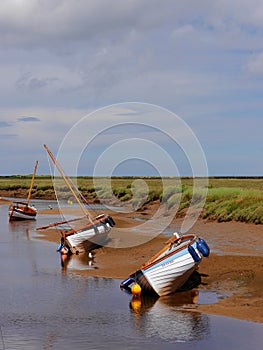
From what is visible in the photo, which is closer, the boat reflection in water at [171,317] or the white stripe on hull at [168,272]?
the boat reflection in water at [171,317]

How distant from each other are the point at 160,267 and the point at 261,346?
6.33 metres

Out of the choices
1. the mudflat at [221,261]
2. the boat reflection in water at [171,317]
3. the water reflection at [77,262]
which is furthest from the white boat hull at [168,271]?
the water reflection at [77,262]

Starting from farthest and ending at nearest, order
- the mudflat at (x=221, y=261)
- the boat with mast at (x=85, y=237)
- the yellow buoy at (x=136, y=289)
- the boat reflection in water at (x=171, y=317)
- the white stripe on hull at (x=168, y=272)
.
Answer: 1. the boat with mast at (x=85, y=237)
2. the yellow buoy at (x=136, y=289)
3. the white stripe on hull at (x=168, y=272)
4. the mudflat at (x=221, y=261)
5. the boat reflection in water at (x=171, y=317)

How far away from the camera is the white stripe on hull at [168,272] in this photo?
71.1 feet

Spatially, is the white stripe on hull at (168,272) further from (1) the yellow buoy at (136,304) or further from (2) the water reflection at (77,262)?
(2) the water reflection at (77,262)

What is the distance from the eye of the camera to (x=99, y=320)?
62.8ft

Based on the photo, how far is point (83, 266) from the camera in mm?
30125

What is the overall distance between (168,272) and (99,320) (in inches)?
151

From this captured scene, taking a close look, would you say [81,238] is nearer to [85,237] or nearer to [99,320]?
[85,237]

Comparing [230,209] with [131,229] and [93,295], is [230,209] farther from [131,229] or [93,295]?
[93,295]

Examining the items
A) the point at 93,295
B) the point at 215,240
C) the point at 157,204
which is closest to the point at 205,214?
the point at 215,240

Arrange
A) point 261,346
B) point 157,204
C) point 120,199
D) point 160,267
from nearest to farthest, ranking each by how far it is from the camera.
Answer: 1. point 261,346
2. point 160,267
3. point 157,204
4. point 120,199

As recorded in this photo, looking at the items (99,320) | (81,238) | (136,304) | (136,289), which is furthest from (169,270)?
(81,238)

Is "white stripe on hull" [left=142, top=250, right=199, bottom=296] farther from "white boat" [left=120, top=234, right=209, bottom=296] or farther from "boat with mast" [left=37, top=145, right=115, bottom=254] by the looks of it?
"boat with mast" [left=37, top=145, right=115, bottom=254]
